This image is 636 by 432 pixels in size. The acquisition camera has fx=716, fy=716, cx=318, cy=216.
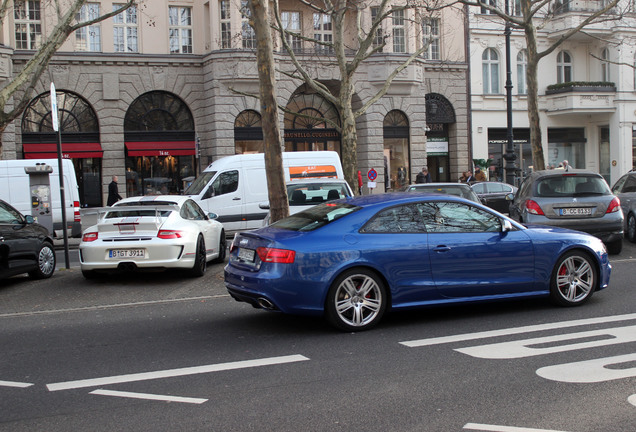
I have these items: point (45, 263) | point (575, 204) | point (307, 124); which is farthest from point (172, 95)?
point (575, 204)

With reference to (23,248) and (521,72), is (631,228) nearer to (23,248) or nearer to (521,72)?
(23,248)

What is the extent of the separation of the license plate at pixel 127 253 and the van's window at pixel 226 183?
→ 7.96 metres

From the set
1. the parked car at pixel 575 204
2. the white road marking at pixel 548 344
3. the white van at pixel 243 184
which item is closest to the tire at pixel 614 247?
the parked car at pixel 575 204

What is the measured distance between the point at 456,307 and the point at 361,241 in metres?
1.87

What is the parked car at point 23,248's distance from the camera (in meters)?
10.9

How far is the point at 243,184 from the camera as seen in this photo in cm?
1888

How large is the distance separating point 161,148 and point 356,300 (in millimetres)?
25002

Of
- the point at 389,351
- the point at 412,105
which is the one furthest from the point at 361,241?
the point at 412,105

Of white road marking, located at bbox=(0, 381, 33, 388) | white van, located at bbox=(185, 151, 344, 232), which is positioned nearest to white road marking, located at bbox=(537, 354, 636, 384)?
Answer: white road marking, located at bbox=(0, 381, 33, 388)

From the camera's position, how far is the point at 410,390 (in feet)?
17.0

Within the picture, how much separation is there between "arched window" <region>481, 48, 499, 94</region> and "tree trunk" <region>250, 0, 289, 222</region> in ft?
89.0

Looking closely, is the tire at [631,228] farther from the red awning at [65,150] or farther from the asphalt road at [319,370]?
the red awning at [65,150]

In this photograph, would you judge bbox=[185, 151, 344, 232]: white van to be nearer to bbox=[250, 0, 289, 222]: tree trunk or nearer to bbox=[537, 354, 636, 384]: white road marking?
bbox=[250, 0, 289, 222]: tree trunk

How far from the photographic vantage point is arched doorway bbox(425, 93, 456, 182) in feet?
117
